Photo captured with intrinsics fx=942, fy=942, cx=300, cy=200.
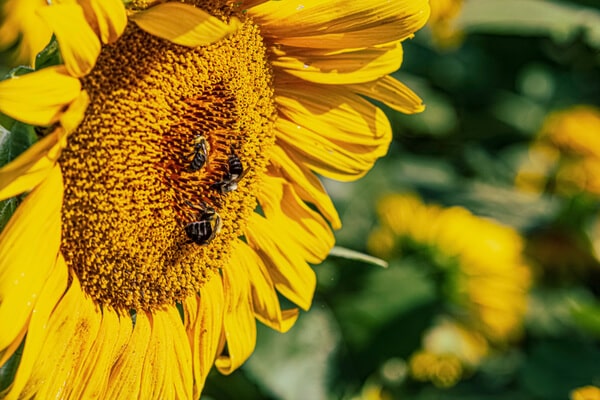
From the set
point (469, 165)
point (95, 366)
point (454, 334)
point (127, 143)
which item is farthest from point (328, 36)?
point (469, 165)

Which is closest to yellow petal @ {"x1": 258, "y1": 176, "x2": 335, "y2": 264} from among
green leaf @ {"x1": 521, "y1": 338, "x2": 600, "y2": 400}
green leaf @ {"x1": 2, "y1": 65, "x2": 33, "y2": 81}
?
green leaf @ {"x1": 2, "y1": 65, "x2": 33, "y2": 81}

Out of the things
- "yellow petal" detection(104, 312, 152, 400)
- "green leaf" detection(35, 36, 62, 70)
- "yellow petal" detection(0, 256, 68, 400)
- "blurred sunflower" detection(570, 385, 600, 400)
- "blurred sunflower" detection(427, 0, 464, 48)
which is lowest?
"blurred sunflower" detection(570, 385, 600, 400)

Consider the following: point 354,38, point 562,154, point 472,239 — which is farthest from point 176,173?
point 562,154

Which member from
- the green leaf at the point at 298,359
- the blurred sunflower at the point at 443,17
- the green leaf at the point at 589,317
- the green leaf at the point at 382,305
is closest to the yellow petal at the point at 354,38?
the green leaf at the point at 298,359

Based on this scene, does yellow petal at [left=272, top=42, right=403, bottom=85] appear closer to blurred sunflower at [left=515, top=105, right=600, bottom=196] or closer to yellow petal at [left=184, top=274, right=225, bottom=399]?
yellow petal at [left=184, top=274, right=225, bottom=399]

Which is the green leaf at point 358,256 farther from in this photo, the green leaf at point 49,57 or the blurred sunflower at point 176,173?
the green leaf at point 49,57

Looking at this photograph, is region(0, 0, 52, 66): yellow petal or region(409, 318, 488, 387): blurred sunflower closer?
region(0, 0, 52, 66): yellow petal

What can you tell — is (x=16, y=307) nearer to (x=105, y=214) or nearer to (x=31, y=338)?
(x=31, y=338)
